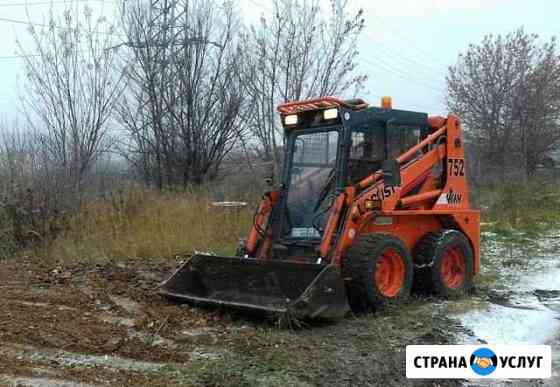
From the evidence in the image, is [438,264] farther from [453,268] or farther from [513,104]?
[513,104]

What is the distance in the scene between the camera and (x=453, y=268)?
854 centimetres

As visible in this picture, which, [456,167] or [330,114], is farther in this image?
[456,167]

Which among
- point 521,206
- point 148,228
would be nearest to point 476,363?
point 148,228

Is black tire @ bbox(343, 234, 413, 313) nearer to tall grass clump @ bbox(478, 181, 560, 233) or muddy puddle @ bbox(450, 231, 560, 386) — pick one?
muddy puddle @ bbox(450, 231, 560, 386)

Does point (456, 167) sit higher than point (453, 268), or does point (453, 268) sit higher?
point (456, 167)

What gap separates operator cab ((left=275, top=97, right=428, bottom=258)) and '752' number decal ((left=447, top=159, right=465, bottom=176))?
656 millimetres

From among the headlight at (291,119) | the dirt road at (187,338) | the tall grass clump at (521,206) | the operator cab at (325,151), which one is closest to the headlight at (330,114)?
the operator cab at (325,151)

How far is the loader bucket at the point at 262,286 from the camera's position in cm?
635

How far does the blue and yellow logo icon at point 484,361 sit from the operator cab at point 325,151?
2.50m

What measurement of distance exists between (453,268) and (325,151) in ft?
7.68

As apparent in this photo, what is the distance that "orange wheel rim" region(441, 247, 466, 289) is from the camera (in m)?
8.39

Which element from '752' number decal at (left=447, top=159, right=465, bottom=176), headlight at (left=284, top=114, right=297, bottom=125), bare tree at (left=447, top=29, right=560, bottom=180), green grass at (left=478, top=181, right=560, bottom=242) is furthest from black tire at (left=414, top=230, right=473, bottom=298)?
bare tree at (left=447, top=29, right=560, bottom=180)

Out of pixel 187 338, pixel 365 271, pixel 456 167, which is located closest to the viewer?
pixel 187 338

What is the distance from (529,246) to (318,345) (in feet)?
29.3
